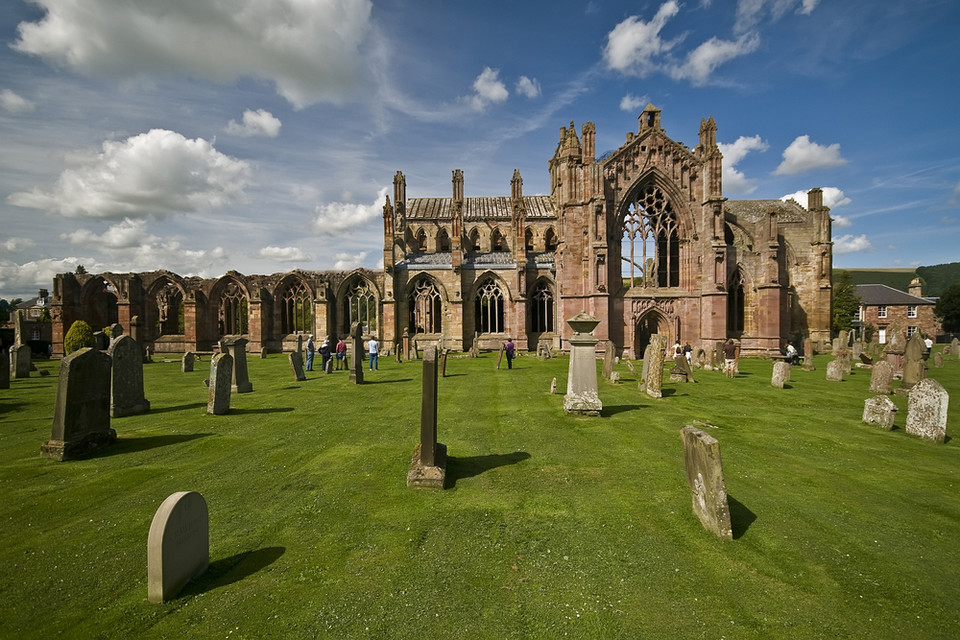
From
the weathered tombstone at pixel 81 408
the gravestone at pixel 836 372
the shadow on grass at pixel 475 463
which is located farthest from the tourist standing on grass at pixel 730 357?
the weathered tombstone at pixel 81 408

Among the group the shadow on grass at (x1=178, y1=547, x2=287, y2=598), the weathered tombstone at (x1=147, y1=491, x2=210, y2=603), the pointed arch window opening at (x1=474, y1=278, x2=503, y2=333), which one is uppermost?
the pointed arch window opening at (x1=474, y1=278, x2=503, y2=333)

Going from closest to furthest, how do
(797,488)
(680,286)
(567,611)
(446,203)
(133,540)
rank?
(567,611)
(133,540)
(797,488)
(680,286)
(446,203)

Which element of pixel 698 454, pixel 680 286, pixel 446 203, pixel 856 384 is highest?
pixel 446 203

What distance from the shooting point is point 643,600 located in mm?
3477

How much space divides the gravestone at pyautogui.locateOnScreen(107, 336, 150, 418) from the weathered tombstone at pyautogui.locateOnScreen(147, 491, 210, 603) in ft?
24.9

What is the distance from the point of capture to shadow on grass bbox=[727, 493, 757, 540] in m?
4.54

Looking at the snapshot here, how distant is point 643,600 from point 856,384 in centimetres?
1634

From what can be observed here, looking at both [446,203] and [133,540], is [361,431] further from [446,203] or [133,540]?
[446,203]

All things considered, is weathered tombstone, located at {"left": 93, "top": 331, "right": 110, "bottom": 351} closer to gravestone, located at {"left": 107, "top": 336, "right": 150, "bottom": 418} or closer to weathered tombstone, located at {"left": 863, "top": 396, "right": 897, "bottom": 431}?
gravestone, located at {"left": 107, "top": 336, "right": 150, "bottom": 418}

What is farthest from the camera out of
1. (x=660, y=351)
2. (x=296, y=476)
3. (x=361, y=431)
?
(x=660, y=351)

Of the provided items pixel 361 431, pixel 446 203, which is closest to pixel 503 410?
pixel 361 431

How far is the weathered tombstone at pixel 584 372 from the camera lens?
9680 millimetres

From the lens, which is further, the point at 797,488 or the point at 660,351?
the point at 660,351

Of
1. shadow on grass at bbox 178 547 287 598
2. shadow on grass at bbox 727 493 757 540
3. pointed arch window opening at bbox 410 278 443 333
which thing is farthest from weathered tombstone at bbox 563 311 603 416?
pointed arch window opening at bbox 410 278 443 333
